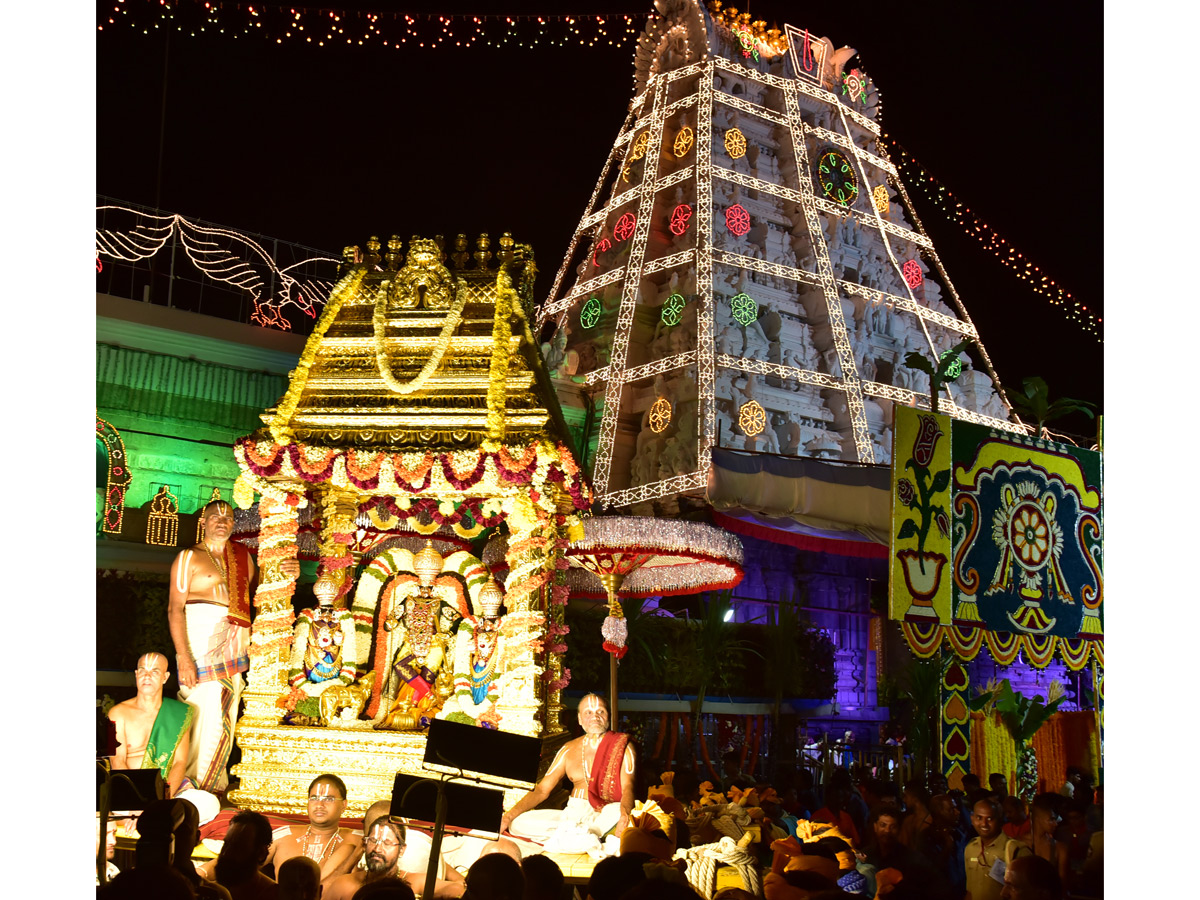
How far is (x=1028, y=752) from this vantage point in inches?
500

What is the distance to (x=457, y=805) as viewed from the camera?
503 cm

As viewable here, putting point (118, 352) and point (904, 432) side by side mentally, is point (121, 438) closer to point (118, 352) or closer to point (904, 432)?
point (118, 352)

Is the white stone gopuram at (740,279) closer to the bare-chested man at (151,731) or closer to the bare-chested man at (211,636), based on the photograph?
the bare-chested man at (211,636)

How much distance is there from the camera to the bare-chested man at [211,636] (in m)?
8.61

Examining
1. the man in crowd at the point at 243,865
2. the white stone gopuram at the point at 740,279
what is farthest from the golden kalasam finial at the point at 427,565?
the white stone gopuram at the point at 740,279

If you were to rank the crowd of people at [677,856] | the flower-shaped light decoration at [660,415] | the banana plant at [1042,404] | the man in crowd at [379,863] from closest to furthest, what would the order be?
the crowd of people at [677,856]
the man in crowd at [379,863]
the banana plant at [1042,404]
the flower-shaped light decoration at [660,415]

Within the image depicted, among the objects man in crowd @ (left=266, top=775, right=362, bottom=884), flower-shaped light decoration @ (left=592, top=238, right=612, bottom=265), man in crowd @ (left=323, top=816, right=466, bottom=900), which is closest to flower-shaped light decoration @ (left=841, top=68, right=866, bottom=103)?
flower-shaped light decoration @ (left=592, top=238, right=612, bottom=265)

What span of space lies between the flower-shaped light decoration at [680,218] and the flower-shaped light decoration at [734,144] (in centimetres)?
192

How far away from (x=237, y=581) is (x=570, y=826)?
3554mm

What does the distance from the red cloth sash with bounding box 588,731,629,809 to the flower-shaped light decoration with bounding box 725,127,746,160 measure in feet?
66.1

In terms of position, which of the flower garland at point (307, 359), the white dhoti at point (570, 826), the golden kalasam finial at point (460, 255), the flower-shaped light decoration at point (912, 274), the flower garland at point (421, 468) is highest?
the flower-shaped light decoration at point (912, 274)

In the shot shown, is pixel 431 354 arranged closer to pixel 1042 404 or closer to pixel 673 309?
pixel 1042 404

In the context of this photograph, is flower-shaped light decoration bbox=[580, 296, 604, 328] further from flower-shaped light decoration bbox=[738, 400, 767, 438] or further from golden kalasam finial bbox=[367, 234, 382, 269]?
golden kalasam finial bbox=[367, 234, 382, 269]

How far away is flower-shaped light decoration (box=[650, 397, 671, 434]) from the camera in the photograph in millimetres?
23344
